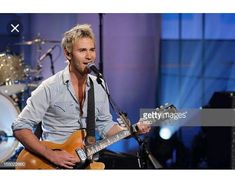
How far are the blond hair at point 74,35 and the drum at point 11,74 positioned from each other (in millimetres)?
247

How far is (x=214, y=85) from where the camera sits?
274 centimetres

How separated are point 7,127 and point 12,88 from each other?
197 mm

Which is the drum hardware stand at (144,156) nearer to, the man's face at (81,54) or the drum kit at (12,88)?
the man's face at (81,54)

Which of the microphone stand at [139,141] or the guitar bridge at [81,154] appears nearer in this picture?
the microphone stand at [139,141]

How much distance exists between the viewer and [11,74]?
2.72 metres

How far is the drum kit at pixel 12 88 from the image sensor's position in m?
2.68
